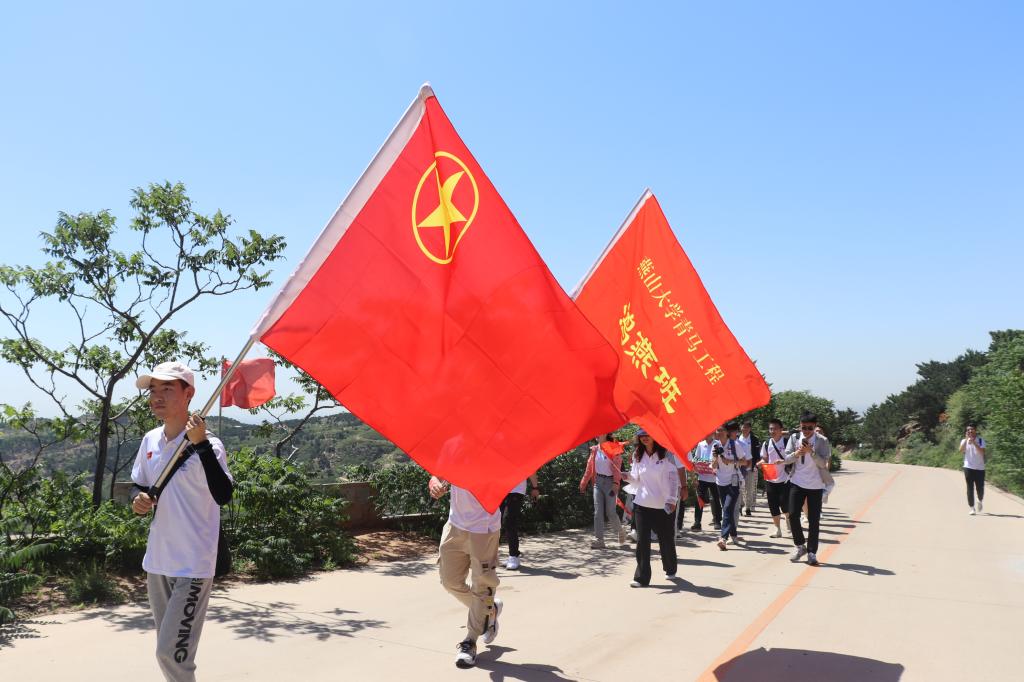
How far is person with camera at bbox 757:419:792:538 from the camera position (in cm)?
1261

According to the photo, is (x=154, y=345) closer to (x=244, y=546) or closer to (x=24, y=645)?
(x=244, y=546)

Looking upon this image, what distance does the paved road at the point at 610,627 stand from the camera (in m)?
5.51

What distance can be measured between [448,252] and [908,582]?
719 cm

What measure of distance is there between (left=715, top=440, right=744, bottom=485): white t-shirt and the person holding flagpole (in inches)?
292

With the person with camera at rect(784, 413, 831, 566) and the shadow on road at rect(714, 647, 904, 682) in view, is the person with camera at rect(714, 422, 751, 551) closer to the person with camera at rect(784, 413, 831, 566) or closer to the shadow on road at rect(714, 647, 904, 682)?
the person with camera at rect(784, 413, 831, 566)

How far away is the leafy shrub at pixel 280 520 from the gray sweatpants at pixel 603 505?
12.2 ft

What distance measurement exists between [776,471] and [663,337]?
→ 23.4ft

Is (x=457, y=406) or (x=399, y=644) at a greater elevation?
(x=457, y=406)

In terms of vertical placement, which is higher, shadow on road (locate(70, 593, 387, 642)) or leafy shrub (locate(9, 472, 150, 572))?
leafy shrub (locate(9, 472, 150, 572))

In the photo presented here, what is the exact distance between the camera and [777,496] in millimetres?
13461

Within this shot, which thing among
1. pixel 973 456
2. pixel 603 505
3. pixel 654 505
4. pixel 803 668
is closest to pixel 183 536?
pixel 803 668

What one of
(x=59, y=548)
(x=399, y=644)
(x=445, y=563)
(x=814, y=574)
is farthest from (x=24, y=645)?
(x=814, y=574)

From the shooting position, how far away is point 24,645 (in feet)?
19.5

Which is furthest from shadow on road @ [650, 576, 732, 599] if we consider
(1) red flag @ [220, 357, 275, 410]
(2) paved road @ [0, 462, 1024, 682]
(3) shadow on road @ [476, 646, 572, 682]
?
(1) red flag @ [220, 357, 275, 410]
